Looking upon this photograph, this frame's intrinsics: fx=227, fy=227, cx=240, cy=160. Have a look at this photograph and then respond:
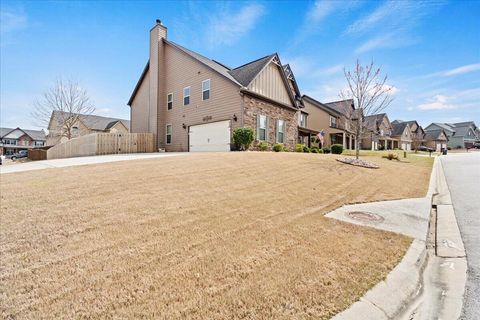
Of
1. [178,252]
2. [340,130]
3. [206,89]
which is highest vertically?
[206,89]

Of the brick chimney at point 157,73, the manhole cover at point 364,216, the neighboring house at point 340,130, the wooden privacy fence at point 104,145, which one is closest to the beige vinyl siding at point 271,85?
the brick chimney at point 157,73

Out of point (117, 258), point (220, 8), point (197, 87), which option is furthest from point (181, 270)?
point (197, 87)

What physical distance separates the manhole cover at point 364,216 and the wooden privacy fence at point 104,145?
17.9 meters

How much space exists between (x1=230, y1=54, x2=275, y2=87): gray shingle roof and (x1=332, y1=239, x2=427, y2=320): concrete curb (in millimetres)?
14726

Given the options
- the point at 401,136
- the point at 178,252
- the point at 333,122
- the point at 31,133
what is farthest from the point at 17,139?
the point at 401,136

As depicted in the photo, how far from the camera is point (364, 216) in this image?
5332 mm

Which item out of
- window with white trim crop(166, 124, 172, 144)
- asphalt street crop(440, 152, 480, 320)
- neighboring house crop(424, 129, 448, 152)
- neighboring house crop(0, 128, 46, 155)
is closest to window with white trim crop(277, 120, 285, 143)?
window with white trim crop(166, 124, 172, 144)

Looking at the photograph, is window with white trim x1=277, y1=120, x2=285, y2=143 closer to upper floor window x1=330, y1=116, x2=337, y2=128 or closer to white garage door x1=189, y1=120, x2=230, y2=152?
white garage door x1=189, y1=120, x2=230, y2=152

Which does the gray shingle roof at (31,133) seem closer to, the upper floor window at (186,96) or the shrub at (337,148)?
the upper floor window at (186,96)

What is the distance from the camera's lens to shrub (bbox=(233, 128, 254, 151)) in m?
15.0

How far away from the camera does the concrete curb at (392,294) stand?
2.33 m

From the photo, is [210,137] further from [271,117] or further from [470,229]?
[470,229]

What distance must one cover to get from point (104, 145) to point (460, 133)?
8733cm

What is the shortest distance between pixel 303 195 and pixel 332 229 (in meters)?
2.11
